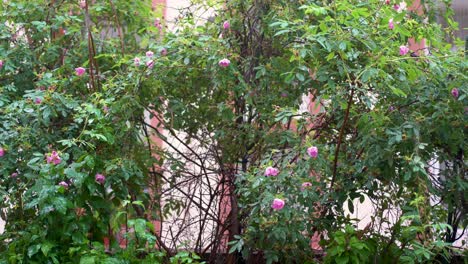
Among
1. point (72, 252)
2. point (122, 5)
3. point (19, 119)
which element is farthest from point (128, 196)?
point (122, 5)

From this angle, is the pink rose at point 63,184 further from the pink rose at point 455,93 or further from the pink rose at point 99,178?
the pink rose at point 455,93

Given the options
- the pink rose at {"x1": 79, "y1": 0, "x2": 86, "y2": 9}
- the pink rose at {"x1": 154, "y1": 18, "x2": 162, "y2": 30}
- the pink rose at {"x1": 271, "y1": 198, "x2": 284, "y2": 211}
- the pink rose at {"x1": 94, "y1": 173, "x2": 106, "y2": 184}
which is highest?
the pink rose at {"x1": 79, "y1": 0, "x2": 86, "y2": 9}

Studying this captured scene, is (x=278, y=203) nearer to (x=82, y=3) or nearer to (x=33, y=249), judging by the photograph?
(x=33, y=249)

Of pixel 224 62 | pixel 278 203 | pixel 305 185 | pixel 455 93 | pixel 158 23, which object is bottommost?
pixel 278 203

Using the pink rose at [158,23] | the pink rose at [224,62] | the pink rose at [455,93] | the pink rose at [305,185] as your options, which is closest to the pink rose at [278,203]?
the pink rose at [305,185]

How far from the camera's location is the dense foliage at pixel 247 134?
17.4 ft

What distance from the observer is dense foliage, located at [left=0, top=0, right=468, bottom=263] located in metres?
5.29

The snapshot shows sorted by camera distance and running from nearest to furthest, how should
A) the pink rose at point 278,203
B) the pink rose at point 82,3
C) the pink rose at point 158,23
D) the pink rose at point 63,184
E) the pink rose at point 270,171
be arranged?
the pink rose at point 278,203 → the pink rose at point 270,171 → the pink rose at point 63,184 → the pink rose at point 82,3 → the pink rose at point 158,23

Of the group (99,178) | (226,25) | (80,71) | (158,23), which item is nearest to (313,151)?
(226,25)

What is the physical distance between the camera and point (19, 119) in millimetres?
5895

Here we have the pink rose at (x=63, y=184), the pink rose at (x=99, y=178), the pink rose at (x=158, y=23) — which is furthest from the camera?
the pink rose at (x=158, y=23)

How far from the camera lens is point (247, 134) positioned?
5996mm

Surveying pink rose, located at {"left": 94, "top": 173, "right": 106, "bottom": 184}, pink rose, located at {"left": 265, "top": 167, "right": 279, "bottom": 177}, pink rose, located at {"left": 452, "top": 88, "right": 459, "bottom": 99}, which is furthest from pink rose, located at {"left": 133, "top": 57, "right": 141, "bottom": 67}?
pink rose, located at {"left": 452, "top": 88, "right": 459, "bottom": 99}

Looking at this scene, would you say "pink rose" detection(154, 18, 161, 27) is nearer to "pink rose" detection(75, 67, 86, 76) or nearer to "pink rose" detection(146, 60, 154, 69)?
"pink rose" detection(75, 67, 86, 76)
